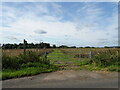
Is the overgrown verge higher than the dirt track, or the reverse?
the overgrown verge

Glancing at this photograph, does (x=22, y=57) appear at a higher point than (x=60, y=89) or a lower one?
higher

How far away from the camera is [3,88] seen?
637 cm

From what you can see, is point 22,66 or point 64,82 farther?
point 22,66

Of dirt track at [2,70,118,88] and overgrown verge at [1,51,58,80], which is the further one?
overgrown verge at [1,51,58,80]

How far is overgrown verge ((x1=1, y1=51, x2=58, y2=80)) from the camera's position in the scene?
8.83 meters

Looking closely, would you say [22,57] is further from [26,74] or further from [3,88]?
[3,88]

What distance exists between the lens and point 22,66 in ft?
34.6

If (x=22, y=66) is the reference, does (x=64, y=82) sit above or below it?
below

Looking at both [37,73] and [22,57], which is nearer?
[37,73]

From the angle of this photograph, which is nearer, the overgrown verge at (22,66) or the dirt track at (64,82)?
the dirt track at (64,82)

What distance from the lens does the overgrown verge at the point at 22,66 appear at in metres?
8.83

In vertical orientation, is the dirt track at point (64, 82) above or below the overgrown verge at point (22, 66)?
below

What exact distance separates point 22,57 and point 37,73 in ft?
9.71

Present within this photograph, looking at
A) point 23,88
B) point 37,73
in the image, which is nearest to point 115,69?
point 37,73
